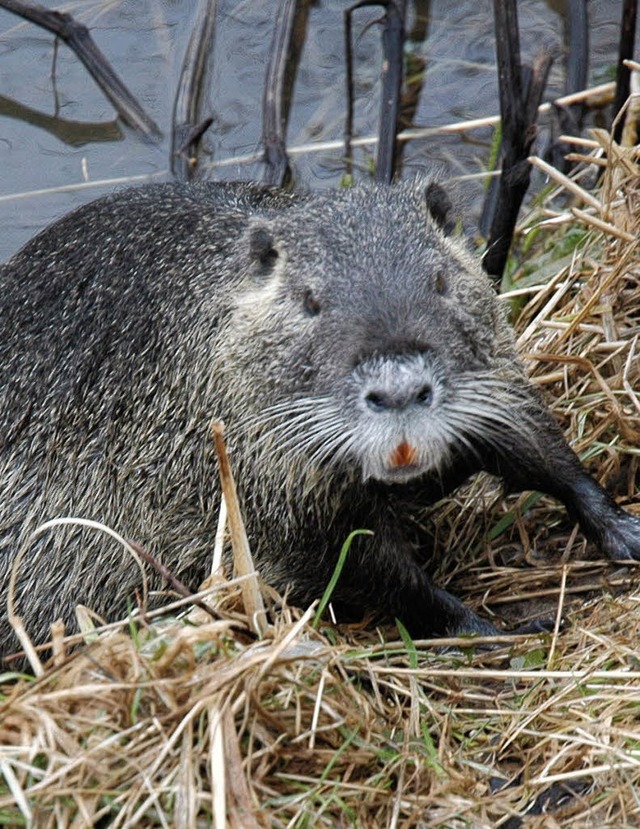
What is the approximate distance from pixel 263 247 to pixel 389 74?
2.66 m

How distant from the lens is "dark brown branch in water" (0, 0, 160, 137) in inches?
272

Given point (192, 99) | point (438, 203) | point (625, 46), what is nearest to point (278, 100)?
point (192, 99)

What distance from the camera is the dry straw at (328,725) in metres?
3.08

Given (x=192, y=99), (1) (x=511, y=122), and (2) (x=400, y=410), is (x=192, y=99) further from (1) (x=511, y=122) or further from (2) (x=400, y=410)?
(2) (x=400, y=410)

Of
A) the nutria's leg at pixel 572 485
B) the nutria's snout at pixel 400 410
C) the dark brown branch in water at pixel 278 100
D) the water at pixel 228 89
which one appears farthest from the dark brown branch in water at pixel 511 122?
the nutria's snout at pixel 400 410

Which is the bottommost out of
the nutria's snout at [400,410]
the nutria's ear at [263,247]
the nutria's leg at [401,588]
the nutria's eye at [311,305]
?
the nutria's leg at [401,588]

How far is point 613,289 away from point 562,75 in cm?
237

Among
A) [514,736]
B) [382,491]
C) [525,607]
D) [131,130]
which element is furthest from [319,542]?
[131,130]

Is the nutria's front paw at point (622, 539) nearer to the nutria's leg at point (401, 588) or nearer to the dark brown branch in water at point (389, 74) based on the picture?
the nutria's leg at point (401, 588)

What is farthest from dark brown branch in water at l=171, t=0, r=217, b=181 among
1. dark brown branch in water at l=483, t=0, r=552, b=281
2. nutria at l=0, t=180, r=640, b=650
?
nutria at l=0, t=180, r=640, b=650

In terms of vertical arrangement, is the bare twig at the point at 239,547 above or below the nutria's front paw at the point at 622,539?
above

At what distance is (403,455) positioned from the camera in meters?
3.61

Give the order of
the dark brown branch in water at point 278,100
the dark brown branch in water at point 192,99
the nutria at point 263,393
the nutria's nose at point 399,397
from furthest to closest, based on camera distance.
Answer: the dark brown branch in water at point 192,99 < the dark brown branch in water at point 278,100 < the nutria at point 263,393 < the nutria's nose at point 399,397

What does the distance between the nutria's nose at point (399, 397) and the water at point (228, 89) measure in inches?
131
